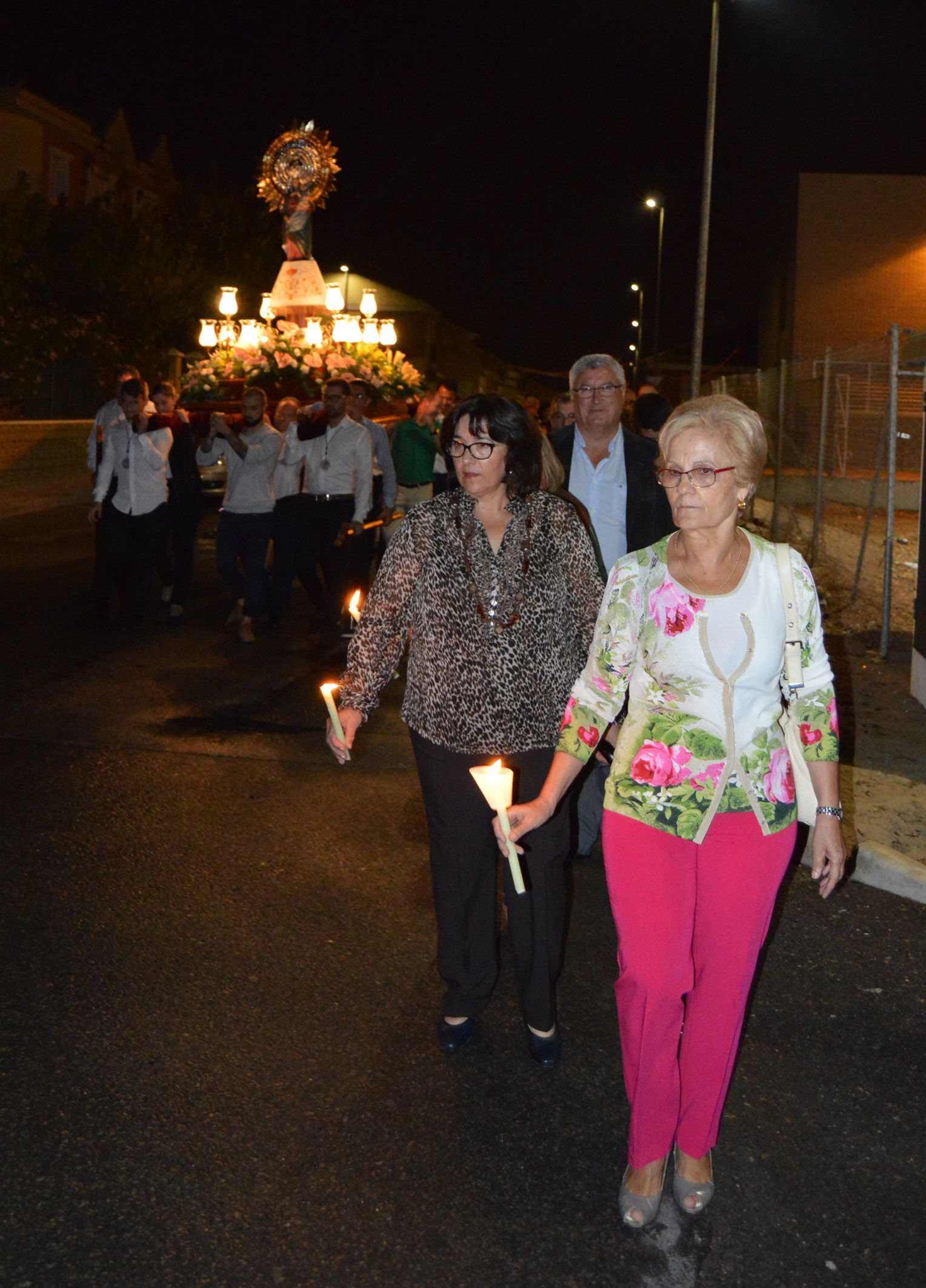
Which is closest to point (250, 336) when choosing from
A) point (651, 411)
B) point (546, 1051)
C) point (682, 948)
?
point (651, 411)

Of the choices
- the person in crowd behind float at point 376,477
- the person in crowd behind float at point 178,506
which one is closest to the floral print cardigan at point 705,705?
the person in crowd behind float at point 376,477

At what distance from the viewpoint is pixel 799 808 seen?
3.17 m

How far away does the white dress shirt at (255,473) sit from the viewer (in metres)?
10.9

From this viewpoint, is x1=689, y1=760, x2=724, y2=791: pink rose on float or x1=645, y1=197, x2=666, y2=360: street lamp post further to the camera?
x1=645, y1=197, x2=666, y2=360: street lamp post

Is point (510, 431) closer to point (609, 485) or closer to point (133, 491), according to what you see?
point (609, 485)

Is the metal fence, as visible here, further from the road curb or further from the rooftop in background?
the rooftop in background

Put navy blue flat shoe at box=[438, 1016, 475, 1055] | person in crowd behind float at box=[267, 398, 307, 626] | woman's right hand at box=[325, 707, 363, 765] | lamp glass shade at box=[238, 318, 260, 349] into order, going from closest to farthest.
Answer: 1. woman's right hand at box=[325, 707, 363, 765]
2. navy blue flat shoe at box=[438, 1016, 475, 1055]
3. person in crowd behind float at box=[267, 398, 307, 626]
4. lamp glass shade at box=[238, 318, 260, 349]

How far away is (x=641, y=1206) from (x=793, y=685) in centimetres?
130

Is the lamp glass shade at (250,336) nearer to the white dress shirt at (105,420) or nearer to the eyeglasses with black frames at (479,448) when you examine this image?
the white dress shirt at (105,420)

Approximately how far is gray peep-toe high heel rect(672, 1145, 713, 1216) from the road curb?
2.43 meters

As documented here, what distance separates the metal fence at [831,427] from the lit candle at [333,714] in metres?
7.61

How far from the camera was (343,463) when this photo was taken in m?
10.8

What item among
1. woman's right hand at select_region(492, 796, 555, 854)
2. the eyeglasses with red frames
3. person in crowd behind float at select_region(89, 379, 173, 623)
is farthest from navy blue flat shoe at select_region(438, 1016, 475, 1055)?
person in crowd behind float at select_region(89, 379, 173, 623)

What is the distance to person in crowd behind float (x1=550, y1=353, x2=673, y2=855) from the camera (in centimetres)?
553
